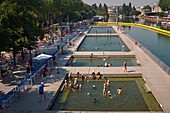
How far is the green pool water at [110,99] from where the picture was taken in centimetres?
1908

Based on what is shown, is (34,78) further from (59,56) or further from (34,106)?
(59,56)

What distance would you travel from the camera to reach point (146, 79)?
2428cm

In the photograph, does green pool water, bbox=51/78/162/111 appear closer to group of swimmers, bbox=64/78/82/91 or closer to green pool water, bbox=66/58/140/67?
group of swimmers, bbox=64/78/82/91

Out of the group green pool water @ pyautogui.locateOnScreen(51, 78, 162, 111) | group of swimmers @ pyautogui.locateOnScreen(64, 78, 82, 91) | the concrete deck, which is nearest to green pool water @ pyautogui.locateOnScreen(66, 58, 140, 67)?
the concrete deck

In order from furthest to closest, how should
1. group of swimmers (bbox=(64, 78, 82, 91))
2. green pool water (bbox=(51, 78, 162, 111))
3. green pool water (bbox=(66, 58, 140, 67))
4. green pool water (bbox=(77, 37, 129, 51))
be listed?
green pool water (bbox=(77, 37, 129, 51)) < green pool water (bbox=(66, 58, 140, 67)) < group of swimmers (bbox=(64, 78, 82, 91)) < green pool water (bbox=(51, 78, 162, 111))

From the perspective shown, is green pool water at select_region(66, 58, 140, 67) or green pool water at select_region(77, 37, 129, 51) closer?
green pool water at select_region(66, 58, 140, 67)

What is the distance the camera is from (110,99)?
20.7 m

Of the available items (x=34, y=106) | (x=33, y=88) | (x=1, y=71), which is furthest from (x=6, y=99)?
(x=1, y=71)

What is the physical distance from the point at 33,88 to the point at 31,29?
10.6m

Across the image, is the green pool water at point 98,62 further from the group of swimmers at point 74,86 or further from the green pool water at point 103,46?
the green pool water at point 103,46

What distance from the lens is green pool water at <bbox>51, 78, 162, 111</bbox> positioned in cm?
1908

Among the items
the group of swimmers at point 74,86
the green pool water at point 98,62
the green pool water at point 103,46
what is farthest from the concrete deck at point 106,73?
the green pool water at point 103,46

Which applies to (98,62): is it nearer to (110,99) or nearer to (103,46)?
(110,99)

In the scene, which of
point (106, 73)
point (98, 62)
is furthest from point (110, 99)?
point (98, 62)
